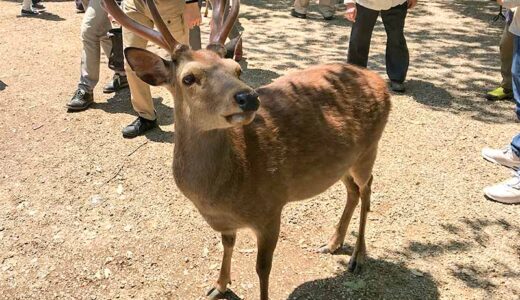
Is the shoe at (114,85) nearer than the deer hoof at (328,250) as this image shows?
No

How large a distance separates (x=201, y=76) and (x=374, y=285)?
2.21 metres

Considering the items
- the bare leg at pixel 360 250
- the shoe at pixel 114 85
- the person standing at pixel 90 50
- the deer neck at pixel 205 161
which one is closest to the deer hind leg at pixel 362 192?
the bare leg at pixel 360 250

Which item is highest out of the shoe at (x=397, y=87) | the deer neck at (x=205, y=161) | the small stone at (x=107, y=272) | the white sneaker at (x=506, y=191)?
the deer neck at (x=205, y=161)

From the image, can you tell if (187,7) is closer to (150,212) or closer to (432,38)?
(150,212)

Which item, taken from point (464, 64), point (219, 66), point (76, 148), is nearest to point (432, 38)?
point (464, 64)

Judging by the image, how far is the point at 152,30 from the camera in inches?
128

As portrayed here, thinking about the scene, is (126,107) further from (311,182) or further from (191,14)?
(311,182)

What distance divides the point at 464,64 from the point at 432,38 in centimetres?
156

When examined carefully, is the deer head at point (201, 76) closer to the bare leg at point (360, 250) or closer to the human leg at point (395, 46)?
the bare leg at point (360, 250)

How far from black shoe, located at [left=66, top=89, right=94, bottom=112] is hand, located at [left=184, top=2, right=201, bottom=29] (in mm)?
1988

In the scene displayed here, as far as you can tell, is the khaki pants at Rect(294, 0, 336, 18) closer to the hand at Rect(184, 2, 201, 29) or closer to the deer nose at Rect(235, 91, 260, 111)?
the hand at Rect(184, 2, 201, 29)

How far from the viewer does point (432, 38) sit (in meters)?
9.58

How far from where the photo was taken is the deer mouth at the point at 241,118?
2.72 meters

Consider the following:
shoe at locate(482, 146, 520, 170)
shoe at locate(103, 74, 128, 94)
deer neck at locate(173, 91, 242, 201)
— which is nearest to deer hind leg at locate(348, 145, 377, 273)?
deer neck at locate(173, 91, 242, 201)
